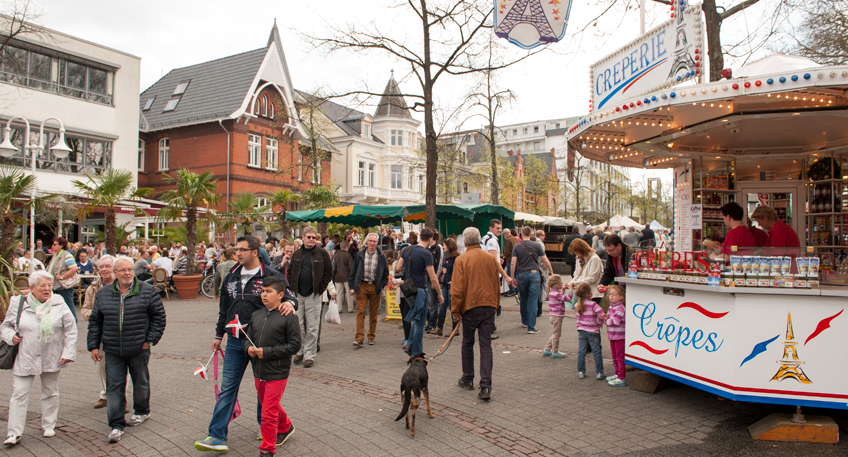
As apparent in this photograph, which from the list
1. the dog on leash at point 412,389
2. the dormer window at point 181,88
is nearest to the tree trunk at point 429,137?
the dog on leash at point 412,389

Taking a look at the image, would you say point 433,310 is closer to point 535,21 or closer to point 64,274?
point 535,21

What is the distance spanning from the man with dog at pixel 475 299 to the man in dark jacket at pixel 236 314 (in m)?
2.02

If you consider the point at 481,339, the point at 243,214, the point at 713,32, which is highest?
the point at 713,32

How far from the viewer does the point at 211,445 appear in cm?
419

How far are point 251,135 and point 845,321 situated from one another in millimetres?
30160

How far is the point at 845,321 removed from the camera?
178 inches

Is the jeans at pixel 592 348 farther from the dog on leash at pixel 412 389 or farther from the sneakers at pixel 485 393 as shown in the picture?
the dog on leash at pixel 412 389

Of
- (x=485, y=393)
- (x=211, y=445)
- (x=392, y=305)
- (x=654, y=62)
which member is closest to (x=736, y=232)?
(x=654, y=62)

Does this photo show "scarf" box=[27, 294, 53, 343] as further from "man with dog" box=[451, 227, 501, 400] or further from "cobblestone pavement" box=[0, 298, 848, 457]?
"man with dog" box=[451, 227, 501, 400]

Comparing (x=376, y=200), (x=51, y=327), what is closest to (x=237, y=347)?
(x=51, y=327)

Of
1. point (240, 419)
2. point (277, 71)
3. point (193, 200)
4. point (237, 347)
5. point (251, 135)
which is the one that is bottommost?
point (240, 419)

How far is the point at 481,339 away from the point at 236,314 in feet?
8.78

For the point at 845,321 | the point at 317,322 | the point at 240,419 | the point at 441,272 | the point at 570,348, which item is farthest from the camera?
the point at 441,272

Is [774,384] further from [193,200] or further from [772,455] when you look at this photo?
[193,200]
